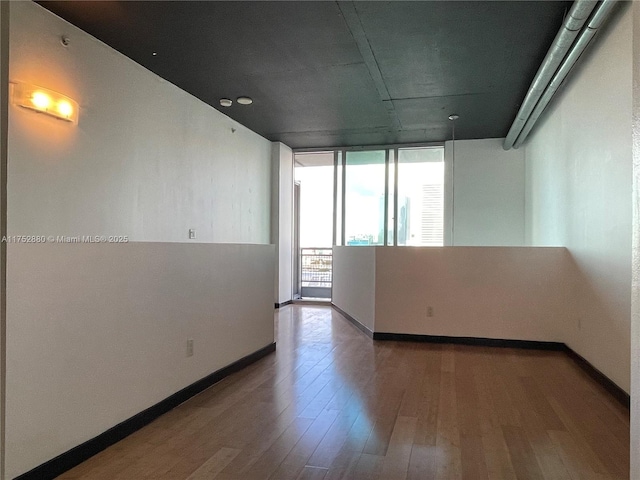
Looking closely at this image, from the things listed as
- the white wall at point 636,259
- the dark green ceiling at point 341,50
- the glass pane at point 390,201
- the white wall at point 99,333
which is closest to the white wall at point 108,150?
the dark green ceiling at point 341,50

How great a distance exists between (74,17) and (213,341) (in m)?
2.79

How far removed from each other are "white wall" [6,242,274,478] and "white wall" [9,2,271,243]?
3.87 ft

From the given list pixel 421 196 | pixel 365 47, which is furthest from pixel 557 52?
pixel 421 196

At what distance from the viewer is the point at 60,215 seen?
11.6ft

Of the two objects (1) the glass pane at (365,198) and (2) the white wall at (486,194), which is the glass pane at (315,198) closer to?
(1) the glass pane at (365,198)

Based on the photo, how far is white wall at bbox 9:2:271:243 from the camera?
3.29 m

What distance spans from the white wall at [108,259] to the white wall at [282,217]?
2.01 m

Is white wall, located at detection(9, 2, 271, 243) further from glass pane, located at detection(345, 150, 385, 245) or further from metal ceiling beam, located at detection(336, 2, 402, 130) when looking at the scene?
glass pane, located at detection(345, 150, 385, 245)

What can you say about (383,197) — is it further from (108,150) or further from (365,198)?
(108,150)

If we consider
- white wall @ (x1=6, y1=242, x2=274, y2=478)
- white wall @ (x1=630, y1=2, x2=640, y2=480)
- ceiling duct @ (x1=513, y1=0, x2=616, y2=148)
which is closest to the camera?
white wall @ (x1=630, y1=2, x2=640, y2=480)

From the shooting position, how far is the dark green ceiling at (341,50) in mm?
3404

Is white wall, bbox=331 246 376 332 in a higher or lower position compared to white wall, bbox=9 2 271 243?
lower

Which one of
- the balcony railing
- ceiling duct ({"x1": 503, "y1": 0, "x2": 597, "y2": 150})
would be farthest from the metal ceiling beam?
the balcony railing

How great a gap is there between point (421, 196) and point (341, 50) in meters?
4.21
